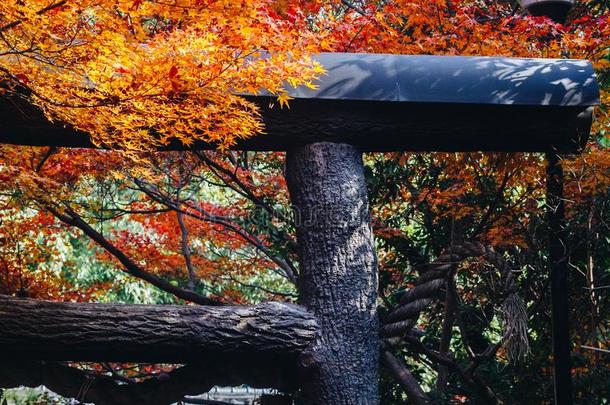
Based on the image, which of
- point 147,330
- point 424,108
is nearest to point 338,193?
point 424,108

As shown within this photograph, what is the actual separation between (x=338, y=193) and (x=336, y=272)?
48 centimetres

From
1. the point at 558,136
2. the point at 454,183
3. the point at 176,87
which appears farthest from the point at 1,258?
the point at 558,136

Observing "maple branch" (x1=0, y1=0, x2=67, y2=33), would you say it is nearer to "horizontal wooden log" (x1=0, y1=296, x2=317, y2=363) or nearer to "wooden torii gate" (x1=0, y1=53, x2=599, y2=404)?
"wooden torii gate" (x1=0, y1=53, x2=599, y2=404)

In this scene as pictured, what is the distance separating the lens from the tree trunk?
4461 millimetres

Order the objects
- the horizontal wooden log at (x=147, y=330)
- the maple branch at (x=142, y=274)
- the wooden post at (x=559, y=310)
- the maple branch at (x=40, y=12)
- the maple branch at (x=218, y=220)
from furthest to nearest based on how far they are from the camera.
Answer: the maple branch at (x=218, y=220), the maple branch at (x=142, y=274), the horizontal wooden log at (x=147, y=330), the wooden post at (x=559, y=310), the maple branch at (x=40, y=12)

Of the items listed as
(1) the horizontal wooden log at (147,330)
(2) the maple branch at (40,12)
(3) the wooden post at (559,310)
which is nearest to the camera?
(2) the maple branch at (40,12)

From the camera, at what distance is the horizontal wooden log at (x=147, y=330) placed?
439 centimetres

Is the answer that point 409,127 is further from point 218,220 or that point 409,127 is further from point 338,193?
point 218,220

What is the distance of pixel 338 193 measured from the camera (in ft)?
15.1

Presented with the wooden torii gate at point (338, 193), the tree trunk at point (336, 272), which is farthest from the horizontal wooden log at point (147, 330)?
the tree trunk at point (336, 272)

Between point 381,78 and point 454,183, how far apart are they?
2.06m

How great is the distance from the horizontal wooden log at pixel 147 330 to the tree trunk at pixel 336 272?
152mm

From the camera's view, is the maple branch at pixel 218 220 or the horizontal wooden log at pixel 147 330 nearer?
the horizontal wooden log at pixel 147 330

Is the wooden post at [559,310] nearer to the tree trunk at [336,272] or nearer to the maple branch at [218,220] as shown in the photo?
the tree trunk at [336,272]
